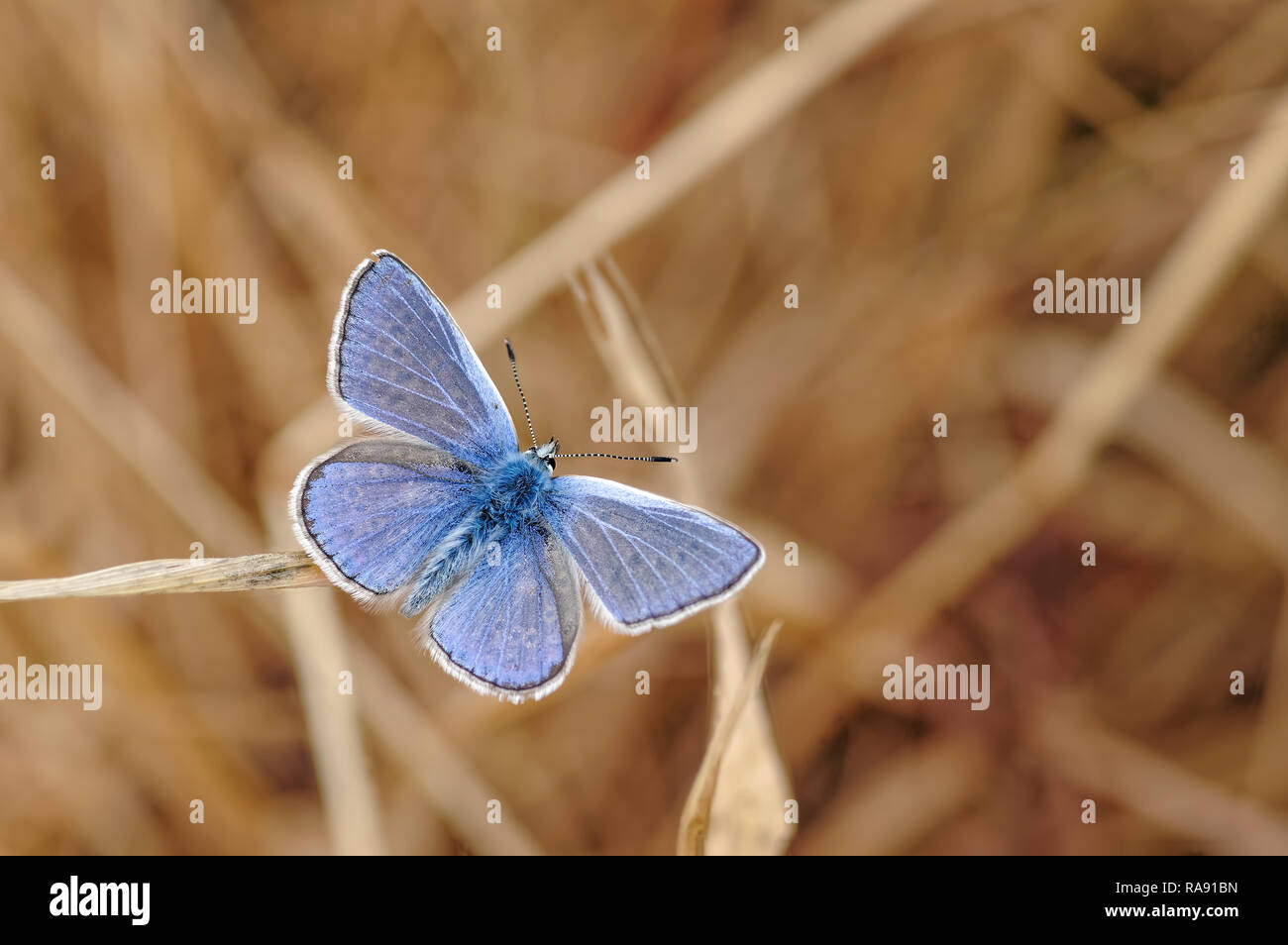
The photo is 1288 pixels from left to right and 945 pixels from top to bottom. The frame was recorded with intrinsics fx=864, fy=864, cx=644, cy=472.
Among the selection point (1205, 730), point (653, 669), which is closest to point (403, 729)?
point (653, 669)

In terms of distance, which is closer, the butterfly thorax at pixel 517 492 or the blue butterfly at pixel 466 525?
the blue butterfly at pixel 466 525

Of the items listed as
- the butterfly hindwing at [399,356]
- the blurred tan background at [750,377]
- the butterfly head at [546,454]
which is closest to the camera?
the butterfly hindwing at [399,356]

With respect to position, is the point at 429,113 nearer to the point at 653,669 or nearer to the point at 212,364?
the point at 212,364

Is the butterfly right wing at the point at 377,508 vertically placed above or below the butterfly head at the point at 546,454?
below

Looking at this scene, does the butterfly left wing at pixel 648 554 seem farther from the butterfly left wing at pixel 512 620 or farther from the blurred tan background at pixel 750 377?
the blurred tan background at pixel 750 377

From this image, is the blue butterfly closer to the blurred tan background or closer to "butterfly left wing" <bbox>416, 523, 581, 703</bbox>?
"butterfly left wing" <bbox>416, 523, 581, 703</bbox>

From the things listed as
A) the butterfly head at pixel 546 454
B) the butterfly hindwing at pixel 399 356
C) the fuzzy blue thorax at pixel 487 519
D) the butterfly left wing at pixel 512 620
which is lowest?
the butterfly left wing at pixel 512 620

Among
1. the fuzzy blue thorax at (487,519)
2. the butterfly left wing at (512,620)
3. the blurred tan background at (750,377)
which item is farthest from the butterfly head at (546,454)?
the blurred tan background at (750,377)

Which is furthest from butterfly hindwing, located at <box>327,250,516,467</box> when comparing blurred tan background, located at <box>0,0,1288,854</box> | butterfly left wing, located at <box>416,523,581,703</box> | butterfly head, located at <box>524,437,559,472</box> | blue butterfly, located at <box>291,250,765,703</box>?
blurred tan background, located at <box>0,0,1288,854</box>
